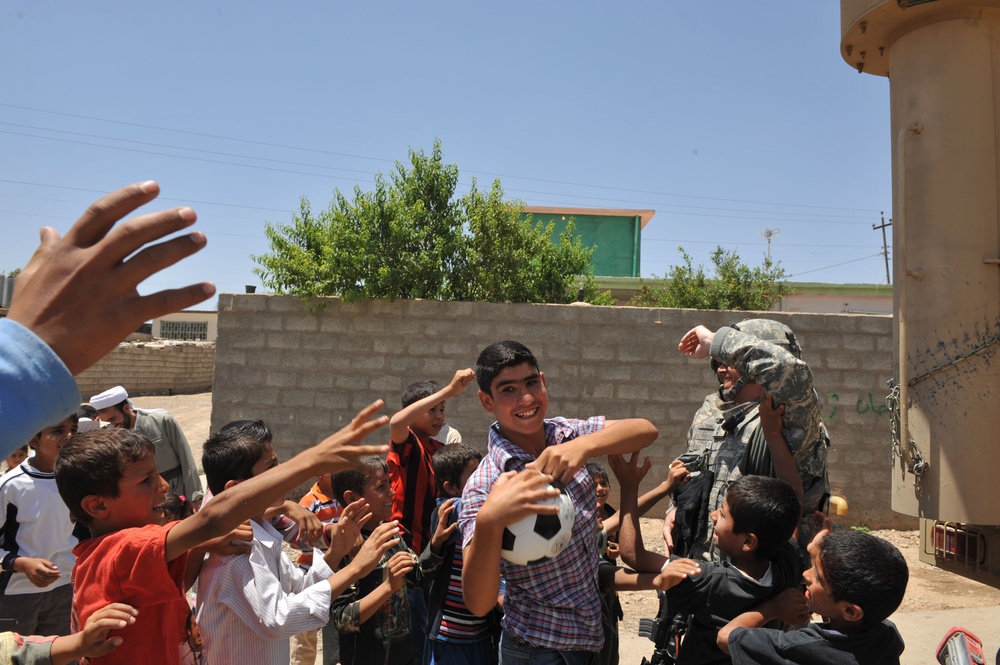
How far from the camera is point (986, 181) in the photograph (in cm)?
442

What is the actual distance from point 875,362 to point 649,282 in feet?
32.7

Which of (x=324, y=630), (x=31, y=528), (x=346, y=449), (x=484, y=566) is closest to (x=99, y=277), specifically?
A: (x=346, y=449)

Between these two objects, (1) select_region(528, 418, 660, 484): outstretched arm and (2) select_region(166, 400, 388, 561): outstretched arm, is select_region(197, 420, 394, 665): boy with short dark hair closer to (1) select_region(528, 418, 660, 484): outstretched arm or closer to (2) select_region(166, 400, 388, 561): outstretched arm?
(2) select_region(166, 400, 388, 561): outstretched arm

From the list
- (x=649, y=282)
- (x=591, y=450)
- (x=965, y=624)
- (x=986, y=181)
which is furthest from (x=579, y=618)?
(x=649, y=282)

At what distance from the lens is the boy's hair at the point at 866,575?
91.9 inches

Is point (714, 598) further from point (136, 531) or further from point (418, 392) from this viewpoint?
point (418, 392)

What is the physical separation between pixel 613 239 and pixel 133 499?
24.9m

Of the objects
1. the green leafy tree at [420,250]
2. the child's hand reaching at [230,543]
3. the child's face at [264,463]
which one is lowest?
the child's hand reaching at [230,543]

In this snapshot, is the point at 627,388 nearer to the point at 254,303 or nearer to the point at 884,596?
the point at 254,303

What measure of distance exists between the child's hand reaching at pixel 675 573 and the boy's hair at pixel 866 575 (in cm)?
41

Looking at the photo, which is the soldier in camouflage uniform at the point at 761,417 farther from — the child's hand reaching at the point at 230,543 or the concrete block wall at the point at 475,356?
the concrete block wall at the point at 475,356

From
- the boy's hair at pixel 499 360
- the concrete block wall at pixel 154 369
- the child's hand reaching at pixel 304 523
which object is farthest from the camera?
the concrete block wall at pixel 154 369

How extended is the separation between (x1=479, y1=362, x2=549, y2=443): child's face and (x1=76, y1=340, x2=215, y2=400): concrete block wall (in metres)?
20.9

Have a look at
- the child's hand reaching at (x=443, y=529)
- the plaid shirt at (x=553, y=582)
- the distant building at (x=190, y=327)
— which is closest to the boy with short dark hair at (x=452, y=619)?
the child's hand reaching at (x=443, y=529)
